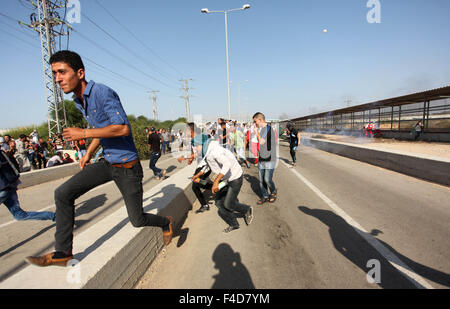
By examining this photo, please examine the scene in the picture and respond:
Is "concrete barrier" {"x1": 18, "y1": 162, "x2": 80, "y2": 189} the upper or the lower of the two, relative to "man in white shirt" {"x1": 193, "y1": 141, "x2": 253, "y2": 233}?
lower

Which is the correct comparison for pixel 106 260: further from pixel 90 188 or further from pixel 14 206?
pixel 14 206

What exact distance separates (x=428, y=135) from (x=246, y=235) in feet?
59.7

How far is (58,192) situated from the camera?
6.81 feet

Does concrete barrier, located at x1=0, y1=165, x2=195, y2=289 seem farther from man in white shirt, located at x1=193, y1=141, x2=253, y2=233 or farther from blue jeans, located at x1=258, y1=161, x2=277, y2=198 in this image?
blue jeans, located at x1=258, y1=161, x2=277, y2=198

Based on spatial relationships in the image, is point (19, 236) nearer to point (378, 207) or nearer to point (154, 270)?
point (154, 270)

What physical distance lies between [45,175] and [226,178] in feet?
31.1

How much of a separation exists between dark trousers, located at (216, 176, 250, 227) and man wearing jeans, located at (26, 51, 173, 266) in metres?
1.69

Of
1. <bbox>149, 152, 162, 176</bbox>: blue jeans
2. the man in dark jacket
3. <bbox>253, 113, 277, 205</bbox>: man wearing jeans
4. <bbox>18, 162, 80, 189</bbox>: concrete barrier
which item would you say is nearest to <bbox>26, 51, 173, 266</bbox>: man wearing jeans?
the man in dark jacket

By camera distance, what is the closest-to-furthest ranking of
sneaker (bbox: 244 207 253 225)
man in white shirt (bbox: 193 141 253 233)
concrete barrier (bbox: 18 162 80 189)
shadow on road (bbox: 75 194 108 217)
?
1. man in white shirt (bbox: 193 141 253 233)
2. sneaker (bbox: 244 207 253 225)
3. shadow on road (bbox: 75 194 108 217)
4. concrete barrier (bbox: 18 162 80 189)

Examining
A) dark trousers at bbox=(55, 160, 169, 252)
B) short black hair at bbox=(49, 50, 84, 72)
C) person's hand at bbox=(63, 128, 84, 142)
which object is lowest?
dark trousers at bbox=(55, 160, 169, 252)

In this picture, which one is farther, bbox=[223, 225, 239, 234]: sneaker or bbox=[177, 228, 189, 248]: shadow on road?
bbox=[223, 225, 239, 234]: sneaker

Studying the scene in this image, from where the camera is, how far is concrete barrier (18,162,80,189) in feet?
27.8

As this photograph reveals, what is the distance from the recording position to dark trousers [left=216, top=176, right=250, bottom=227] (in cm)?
375
